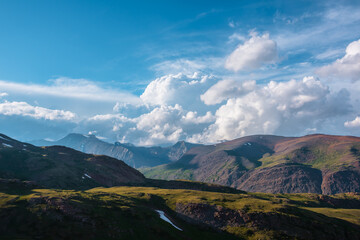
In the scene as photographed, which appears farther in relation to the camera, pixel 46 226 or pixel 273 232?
pixel 273 232

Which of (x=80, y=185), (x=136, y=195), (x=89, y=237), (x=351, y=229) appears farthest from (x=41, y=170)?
(x=351, y=229)

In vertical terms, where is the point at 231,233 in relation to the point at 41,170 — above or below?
below

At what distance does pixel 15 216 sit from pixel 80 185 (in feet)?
367

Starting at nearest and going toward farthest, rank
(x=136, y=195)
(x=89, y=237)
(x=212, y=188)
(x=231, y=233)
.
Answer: (x=89, y=237)
(x=231, y=233)
(x=136, y=195)
(x=212, y=188)

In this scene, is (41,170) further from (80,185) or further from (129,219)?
(129,219)

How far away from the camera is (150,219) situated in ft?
303

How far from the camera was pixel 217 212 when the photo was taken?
106875 millimetres

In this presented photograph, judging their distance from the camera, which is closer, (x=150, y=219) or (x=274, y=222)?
(x=150, y=219)

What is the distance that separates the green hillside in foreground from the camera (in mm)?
75625

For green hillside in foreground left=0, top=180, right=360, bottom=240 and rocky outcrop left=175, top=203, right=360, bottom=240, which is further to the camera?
rocky outcrop left=175, top=203, right=360, bottom=240

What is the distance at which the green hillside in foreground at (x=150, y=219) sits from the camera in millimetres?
75625

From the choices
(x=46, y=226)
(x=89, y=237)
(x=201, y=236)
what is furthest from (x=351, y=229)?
(x=46, y=226)

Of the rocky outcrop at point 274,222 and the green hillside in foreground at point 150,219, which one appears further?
the rocky outcrop at point 274,222

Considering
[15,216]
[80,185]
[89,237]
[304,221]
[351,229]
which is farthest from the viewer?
[80,185]
